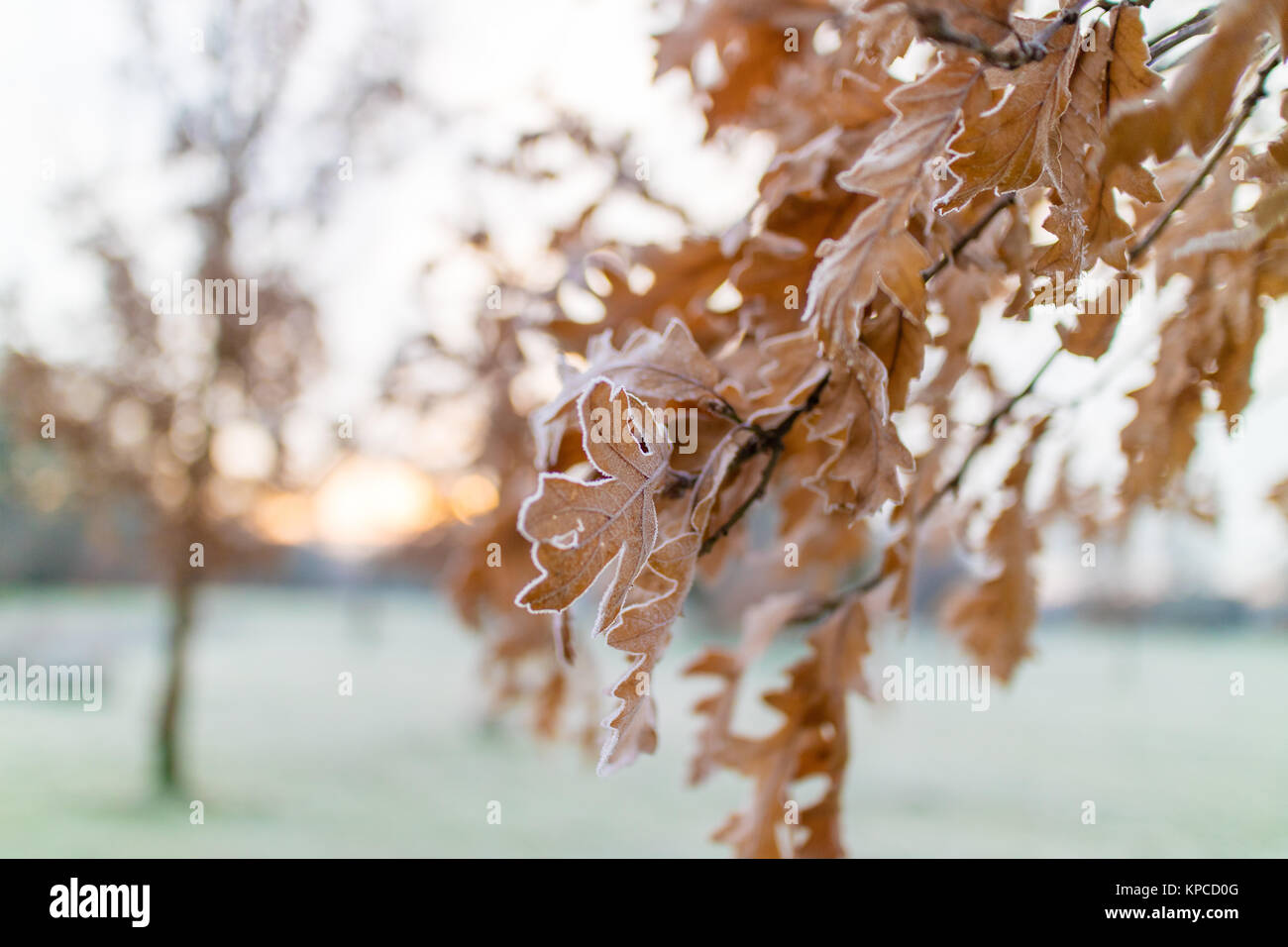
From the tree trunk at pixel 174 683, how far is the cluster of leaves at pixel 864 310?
4.74 metres

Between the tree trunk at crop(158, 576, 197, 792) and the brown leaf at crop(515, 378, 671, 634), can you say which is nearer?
the brown leaf at crop(515, 378, 671, 634)

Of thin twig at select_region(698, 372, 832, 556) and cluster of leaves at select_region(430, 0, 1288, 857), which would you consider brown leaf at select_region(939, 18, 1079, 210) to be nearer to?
cluster of leaves at select_region(430, 0, 1288, 857)

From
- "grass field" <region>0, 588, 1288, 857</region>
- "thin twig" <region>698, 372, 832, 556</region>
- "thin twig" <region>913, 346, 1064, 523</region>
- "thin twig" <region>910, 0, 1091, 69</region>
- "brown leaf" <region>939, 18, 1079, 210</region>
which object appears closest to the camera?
"thin twig" <region>910, 0, 1091, 69</region>

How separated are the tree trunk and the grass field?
7.2 inches

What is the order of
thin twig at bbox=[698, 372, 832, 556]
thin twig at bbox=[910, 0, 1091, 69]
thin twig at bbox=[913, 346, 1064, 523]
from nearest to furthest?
1. thin twig at bbox=[910, 0, 1091, 69]
2. thin twig at bbox=[698, 372, 832, 556]
3. thin twig at bbox=[913, 346, 1064, 523]

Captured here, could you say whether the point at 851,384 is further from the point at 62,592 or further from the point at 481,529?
the point at 62,592

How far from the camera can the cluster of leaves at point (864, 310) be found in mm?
468

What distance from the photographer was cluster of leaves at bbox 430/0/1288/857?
0.47m

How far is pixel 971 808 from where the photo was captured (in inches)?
225

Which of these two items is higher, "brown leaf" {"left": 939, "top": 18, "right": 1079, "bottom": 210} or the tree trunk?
"brown leaf" {"left": 939, "top": 18, "right": 1079, "bottom": 210}

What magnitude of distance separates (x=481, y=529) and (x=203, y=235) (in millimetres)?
4244

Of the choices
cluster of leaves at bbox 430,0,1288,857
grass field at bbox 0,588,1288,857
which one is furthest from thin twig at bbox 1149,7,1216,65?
grass field at bbox 0,588,1288,857

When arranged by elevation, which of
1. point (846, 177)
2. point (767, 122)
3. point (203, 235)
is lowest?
point (846, 177)
